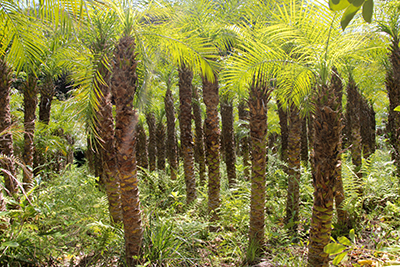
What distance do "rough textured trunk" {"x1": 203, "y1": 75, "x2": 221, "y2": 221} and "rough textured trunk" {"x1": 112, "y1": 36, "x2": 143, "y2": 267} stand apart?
2.70 metres

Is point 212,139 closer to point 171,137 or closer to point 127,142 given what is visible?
point 127,142

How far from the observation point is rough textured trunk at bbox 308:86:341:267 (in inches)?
147

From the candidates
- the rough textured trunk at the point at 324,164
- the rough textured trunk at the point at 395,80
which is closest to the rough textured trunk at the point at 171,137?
the rough textured trunk at the point at 395,80

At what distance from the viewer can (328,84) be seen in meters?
3.85

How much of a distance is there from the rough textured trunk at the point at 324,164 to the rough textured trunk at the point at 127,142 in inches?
116

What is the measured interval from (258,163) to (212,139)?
1932 mm

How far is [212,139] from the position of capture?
275 inches

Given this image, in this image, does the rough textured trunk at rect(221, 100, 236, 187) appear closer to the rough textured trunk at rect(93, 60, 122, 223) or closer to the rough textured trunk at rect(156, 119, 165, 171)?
the rough textured trunk at rect(156, 119, 165, 171)

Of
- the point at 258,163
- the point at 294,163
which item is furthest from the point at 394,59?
the point at 258,163

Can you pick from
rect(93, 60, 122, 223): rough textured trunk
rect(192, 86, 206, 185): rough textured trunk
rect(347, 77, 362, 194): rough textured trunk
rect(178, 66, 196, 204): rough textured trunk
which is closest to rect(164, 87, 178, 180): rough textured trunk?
rect(192, 86, 206, 185): rough textured trunk

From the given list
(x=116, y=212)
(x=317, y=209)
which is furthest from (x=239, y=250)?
(x=116, y=212)

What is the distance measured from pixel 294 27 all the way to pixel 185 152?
5489 millimetres

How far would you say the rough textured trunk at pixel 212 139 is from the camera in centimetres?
687

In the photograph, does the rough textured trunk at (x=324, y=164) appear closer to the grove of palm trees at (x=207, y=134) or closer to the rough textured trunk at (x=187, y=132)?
the grove of palm trees at (x=207, y=134)
